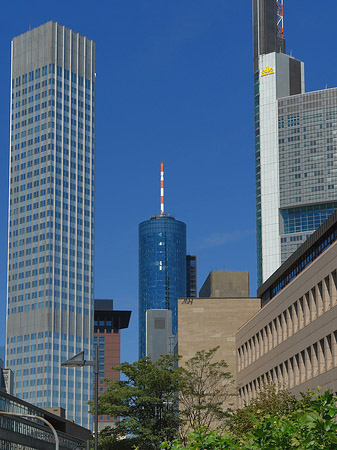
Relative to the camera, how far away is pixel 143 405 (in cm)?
7906

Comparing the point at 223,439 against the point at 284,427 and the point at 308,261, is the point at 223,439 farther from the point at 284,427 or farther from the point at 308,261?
the point at 308,261

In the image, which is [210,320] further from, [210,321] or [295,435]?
[295,435]

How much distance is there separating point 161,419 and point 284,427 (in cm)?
6245

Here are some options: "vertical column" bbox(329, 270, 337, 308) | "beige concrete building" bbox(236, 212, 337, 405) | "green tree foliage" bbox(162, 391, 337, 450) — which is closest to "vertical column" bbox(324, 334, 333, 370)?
"beige concrete building" bbox(236, 212, 337, 405)

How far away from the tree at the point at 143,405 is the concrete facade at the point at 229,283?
207 ft

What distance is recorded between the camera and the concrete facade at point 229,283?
144250 mm

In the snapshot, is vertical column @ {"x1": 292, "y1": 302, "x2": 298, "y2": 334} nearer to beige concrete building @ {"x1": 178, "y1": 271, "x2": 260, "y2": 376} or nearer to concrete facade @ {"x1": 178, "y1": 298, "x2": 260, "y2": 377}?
concrete facade @ {"x1": 178, "y1": 298, "x2": 260, "y2": 377}

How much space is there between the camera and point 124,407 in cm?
7744

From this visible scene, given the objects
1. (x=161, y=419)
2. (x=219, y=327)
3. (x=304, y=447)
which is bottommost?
(x=304, y=447)

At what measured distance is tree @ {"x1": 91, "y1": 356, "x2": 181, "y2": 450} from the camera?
77.5 meters

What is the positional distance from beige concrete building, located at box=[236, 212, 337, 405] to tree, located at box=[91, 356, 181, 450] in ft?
32.1

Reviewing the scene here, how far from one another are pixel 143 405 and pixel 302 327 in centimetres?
1589

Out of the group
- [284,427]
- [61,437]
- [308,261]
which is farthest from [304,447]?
[61,437]

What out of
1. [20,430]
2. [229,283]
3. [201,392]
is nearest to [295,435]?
[201,392]
